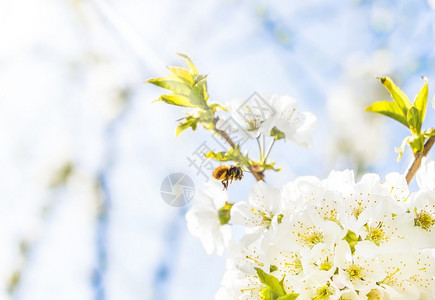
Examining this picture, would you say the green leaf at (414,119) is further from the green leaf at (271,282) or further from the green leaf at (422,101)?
the green leaf at (271,282)

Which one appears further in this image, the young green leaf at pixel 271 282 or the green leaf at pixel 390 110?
the green leaf at pixel 390 110

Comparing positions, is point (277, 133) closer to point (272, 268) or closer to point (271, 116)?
point (271, 116)

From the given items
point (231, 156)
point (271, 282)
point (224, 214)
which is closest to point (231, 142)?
point (231, 156)

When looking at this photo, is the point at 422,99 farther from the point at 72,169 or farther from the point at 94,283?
the point at 72,169

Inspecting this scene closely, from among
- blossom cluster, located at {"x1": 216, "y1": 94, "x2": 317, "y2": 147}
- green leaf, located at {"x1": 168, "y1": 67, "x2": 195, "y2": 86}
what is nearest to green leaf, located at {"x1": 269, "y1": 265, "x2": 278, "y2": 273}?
blossom cluster, located at {"x1": 216, "y1": 94, "x2": 317, "y2": 147}

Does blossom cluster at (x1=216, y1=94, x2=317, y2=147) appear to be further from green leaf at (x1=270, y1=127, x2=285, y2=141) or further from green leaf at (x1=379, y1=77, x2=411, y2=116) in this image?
green leaf at (x1=379, y1=77, x2=411, y2=116)

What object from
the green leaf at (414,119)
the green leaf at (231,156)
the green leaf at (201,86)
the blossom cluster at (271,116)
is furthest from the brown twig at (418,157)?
the green leaf at (201,86)

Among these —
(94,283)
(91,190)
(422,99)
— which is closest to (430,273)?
(422,99)
